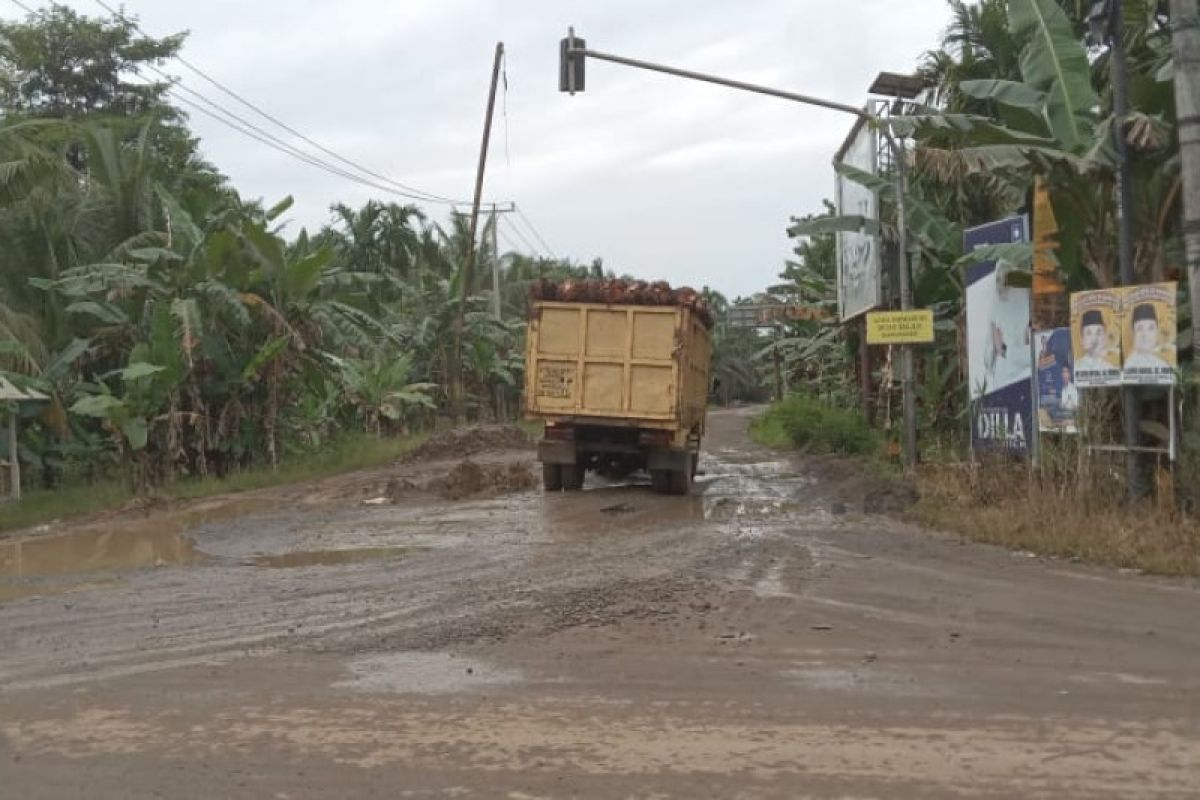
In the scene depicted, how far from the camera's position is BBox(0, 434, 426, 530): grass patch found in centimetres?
1753

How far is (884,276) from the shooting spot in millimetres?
20469

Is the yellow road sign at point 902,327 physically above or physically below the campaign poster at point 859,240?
below

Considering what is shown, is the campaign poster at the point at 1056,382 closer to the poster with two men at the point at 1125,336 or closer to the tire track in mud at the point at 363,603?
the poster with two men at the point at 1125,336

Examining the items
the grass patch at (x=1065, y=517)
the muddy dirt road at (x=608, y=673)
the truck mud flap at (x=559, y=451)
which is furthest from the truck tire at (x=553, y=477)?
the grass patch at (x=1065, y=517)

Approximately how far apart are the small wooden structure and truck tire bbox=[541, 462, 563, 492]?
28.9 feet

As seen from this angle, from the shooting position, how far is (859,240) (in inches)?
860

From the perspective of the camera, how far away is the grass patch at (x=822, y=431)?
71.2 feet

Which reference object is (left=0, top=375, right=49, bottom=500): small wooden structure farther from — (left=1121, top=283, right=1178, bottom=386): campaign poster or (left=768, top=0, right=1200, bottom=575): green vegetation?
Answer: (left=1121, top=283, right=1178, bottom=386): campaign poster

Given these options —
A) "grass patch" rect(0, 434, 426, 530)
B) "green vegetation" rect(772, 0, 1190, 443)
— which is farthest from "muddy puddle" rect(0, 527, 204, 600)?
"green vegetation" rect(772, 0, 1190, 443)

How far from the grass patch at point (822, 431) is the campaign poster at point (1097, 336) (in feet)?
30.6

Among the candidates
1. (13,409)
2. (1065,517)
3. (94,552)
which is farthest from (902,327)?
(13,409)

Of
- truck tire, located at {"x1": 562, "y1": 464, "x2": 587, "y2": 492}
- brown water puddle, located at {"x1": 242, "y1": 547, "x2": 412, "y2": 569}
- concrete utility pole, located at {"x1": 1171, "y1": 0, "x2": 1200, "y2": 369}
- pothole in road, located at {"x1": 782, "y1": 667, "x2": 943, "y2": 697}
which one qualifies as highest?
concrete utility pole, located at {"x1": 1171, "y1": 0, "x2": 1200, "y2": 369}

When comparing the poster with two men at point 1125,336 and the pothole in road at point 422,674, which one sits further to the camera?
the poster with two men at point 1125,336

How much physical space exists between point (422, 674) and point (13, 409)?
14980 mm
